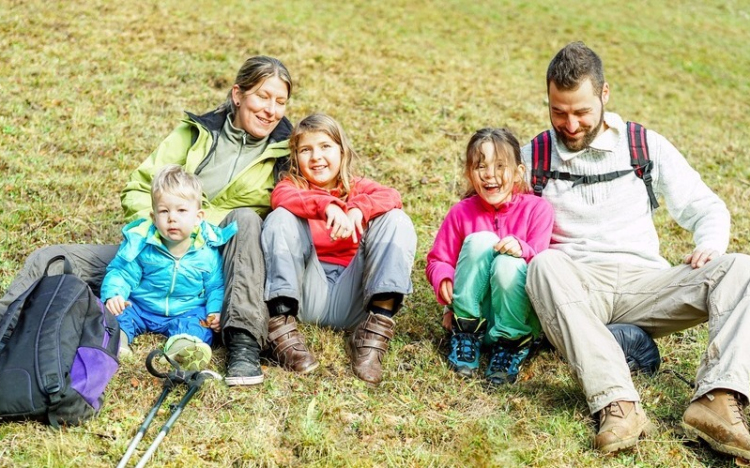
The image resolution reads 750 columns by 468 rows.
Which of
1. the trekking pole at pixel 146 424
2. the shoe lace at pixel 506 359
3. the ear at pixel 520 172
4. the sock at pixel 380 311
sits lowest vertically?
the trekking pole at pixel 146 424

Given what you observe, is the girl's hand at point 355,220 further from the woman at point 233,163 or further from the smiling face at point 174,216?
the smiling face at point 174,216

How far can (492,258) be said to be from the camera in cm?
418

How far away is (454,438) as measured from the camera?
12.1ft

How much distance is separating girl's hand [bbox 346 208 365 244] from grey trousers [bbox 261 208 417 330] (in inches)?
3.3

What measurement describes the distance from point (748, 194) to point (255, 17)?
809cm

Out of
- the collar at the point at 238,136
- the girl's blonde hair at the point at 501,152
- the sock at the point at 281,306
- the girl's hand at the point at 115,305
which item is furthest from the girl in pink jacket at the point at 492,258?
the girl's hand at the point at 115,305

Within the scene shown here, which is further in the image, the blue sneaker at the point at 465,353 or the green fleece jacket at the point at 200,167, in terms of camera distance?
the green fleece jacket at the point at 200,167

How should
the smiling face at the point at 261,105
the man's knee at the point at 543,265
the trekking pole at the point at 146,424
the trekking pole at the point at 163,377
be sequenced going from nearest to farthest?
the trekking pole at the point at 146,424 < the trekking pole at the point at 163,377 < the man's knee at the point at 543,265 < the smiling face at the point at 261,105

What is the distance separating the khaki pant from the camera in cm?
357

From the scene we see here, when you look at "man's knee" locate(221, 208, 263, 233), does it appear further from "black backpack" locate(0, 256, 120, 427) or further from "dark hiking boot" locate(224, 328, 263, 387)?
"black backpack" locate(0, 256, 120, 427)

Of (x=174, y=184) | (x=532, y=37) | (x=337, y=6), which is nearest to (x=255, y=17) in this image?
(x=337, y=6)

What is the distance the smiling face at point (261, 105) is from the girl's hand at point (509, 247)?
5.83 ft

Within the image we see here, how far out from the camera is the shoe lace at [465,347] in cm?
438

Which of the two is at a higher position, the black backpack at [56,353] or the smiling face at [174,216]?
the smiling face at [174,216]
